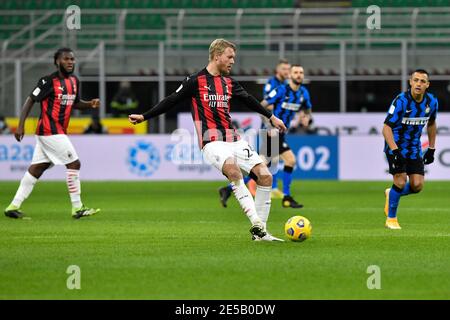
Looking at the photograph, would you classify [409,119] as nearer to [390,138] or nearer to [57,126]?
[390,138]

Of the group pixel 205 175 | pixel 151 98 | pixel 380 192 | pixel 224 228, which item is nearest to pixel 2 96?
pixel 151 98

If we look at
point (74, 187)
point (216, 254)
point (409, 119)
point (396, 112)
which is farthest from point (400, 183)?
point (74, 187)

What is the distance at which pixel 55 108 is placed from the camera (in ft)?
44.9

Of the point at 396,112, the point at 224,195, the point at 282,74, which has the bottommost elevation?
the point at 224,195

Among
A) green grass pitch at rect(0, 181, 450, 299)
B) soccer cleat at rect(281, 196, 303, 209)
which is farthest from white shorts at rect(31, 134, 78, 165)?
soccer cleat at rect(281, 196, 303, 209)

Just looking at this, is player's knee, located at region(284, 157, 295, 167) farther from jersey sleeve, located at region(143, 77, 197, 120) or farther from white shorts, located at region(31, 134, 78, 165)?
jersey sleeve, located at region(143, 77, 197, 120)

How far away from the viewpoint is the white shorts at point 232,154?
1027 centimetres

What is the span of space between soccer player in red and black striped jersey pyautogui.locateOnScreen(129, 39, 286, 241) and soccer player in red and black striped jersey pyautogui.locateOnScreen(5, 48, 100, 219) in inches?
136

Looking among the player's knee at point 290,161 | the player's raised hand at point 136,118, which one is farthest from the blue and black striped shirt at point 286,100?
the player's raised hand at point 136,118

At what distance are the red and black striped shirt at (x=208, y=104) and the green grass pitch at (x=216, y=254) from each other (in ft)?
3.85

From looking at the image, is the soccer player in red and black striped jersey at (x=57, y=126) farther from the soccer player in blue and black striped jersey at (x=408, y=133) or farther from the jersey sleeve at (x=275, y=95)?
the soccer player in blue and black striped jersey at (x=408, y=133)

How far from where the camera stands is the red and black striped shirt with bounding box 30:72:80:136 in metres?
13.6

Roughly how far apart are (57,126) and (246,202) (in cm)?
447

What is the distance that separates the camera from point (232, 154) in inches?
406
